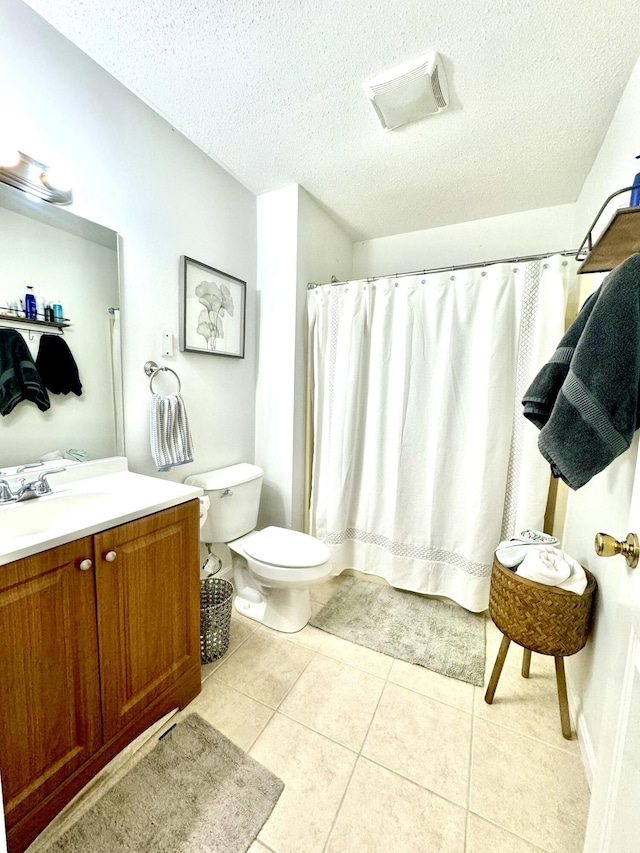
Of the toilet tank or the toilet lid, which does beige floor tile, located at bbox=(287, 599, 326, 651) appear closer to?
the toilet lid

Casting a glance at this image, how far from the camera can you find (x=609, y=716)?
67 centimetres

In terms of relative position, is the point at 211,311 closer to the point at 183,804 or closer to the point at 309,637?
the point at 309,637

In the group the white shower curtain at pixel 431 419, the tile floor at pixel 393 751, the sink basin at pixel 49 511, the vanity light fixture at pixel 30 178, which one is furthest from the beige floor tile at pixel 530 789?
the vanity light fixture at pixel 30 178

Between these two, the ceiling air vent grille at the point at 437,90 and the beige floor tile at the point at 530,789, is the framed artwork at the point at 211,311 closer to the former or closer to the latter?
the ceiling air vent grille at the point at 437,90

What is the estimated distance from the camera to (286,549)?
1662 mm

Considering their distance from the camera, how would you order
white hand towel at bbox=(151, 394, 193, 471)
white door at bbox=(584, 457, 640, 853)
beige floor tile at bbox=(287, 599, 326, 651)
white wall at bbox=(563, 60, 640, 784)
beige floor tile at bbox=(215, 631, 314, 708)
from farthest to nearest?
beige floor tile at bbox=(287, 599, 326, 651) → white hand towel at bbox=(151, 394, 193, 471) → beige floor tile at bbox=(215, 631, 314, 708) → white wall at bbox=(563, 60, 640, 784) → white door at bbox=(584, 457, 640, 853)

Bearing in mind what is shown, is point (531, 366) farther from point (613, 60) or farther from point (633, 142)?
point (613, 60)

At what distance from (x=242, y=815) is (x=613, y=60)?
8.72 feet

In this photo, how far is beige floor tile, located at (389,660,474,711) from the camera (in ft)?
4.43

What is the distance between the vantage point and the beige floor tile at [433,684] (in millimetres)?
1352

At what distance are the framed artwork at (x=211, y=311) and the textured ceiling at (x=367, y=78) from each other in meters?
0.58

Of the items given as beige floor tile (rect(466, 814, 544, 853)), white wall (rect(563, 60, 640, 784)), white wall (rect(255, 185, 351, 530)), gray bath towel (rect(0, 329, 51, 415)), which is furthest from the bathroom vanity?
white wall (rect(563, 60, 640, 784))

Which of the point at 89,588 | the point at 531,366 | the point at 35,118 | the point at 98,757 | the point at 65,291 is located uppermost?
the point at 35,118

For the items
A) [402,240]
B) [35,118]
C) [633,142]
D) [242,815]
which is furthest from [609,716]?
[402,240]
